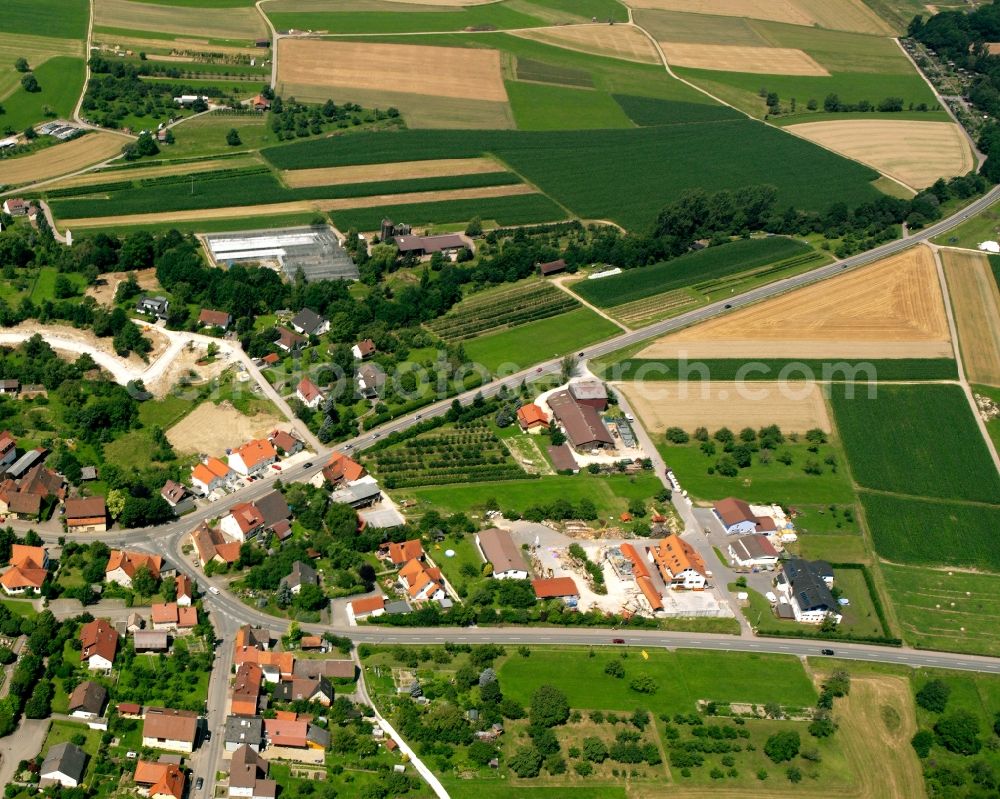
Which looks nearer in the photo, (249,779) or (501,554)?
(249,779)

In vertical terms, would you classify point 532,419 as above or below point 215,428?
below

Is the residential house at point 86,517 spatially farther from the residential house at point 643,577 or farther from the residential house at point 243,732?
the residential house at point 643,577

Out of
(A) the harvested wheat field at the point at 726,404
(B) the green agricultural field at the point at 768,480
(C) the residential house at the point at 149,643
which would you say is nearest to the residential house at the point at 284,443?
(C) the residential house at the point at 149,643

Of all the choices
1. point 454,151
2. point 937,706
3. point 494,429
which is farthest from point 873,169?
→ point 937,706

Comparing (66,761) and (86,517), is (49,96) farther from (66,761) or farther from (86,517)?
(66,761)

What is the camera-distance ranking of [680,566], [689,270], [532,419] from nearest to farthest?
[680,566] → [532,419] → [689,270]

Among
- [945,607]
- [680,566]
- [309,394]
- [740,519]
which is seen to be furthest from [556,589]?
[309,394]

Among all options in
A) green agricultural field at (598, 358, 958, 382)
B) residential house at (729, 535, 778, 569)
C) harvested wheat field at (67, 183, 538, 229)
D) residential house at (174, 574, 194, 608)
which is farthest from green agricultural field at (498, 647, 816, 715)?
harvested wheat field at (67, 183, 538, 229)

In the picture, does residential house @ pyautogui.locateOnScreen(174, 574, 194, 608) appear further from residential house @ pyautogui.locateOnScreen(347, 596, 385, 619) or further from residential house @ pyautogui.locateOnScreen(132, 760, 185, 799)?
residential house @ pyautogui.locateOnScreen(132, 760, 185, 799)
